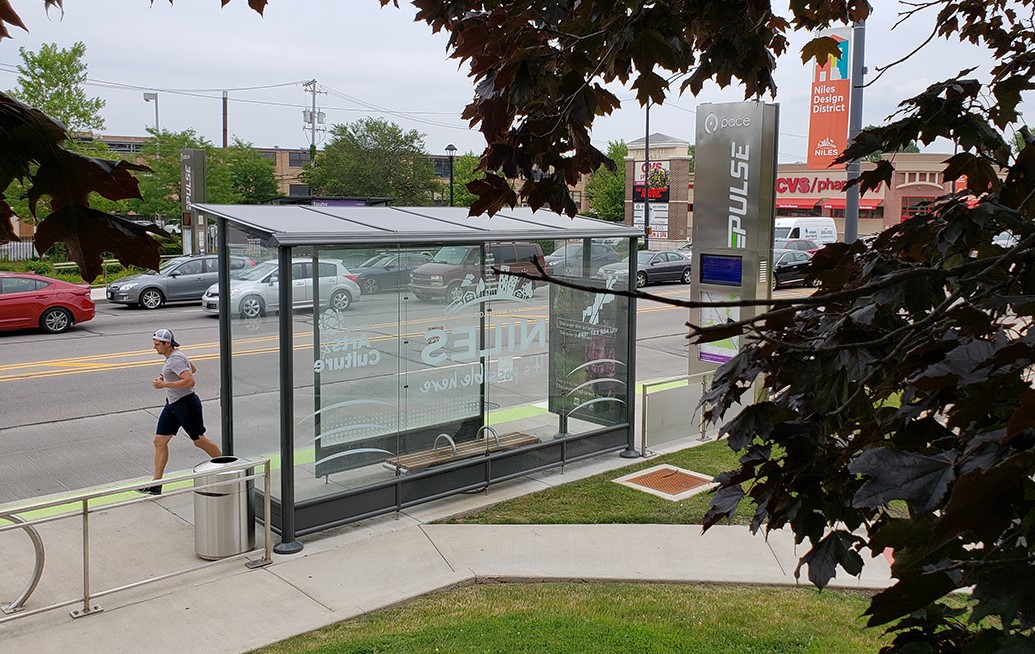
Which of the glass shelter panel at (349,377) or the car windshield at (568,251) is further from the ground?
the car windshield at (568,251)

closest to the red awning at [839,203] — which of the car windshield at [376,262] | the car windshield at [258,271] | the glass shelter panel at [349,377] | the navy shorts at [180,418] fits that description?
the glass shelter panel at [349,377]

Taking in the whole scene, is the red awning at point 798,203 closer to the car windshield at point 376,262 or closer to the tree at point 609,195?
the tree at point 609,195

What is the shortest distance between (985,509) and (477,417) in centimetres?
785

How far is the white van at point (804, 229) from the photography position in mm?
39250

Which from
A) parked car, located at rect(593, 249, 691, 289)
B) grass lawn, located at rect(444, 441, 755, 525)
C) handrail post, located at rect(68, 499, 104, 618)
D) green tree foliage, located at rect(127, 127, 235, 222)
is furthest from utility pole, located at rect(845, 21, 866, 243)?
green tree foliage, located at rect(127, 127, 235, 222)

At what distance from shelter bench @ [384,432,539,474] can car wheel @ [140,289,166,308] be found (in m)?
18.2

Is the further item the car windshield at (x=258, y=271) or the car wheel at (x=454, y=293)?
the car wheel at (x=454, y=293)

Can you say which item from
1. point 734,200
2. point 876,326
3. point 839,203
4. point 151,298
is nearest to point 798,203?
point 839,203

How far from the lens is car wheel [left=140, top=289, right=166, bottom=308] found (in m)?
24.8

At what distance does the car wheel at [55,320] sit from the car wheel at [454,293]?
14305 millimetres

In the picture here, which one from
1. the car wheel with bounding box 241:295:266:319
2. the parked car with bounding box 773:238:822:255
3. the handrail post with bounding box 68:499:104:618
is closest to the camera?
the handrail post with bounding box 68:499:104:618

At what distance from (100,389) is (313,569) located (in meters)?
8.71

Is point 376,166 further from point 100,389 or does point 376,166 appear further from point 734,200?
point 734,200

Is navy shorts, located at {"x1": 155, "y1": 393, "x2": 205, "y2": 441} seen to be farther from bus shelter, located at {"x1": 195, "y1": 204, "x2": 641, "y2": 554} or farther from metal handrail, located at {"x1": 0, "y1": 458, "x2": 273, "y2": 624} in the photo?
metal handrail, located at {"x1": 0, "y1": 458, "x2": 273, "y2": 624}
